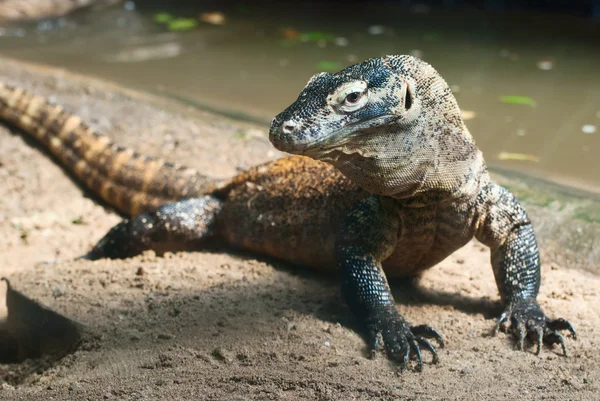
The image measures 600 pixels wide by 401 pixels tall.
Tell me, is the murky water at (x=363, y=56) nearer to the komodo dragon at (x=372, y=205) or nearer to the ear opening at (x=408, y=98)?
the komodo dragon at (x=372, y=205)

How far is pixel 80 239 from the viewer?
6199mm

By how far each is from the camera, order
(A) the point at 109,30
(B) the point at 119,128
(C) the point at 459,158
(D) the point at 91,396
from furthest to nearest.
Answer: (A) the point at 109,30, (B) the point at 119,128, (C) the point at 459,158, (D) the point at 91,396

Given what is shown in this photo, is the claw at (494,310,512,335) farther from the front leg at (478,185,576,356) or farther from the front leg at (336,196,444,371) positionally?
the front leg at (336,196,444,371)

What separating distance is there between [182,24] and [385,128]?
38.7 feet

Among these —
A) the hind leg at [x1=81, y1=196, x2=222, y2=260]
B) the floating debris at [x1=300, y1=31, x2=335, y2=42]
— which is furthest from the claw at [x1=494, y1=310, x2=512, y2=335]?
the floating debris at [x1=300, y1=31, x2=335, y2=42]

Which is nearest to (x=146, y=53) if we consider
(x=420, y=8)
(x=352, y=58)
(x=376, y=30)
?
(x=352, y=58)

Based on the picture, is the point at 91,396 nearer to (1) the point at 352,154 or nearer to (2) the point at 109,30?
(1) the point at 352,154

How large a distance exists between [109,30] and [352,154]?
39.1ft

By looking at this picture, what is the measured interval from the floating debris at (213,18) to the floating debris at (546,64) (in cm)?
684

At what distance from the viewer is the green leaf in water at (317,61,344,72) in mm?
10531

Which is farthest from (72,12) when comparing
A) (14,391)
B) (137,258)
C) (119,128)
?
(14,391)

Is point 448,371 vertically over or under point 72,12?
under

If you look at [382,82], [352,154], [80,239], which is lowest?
[80,239]

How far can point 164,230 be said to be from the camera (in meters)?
5.52
